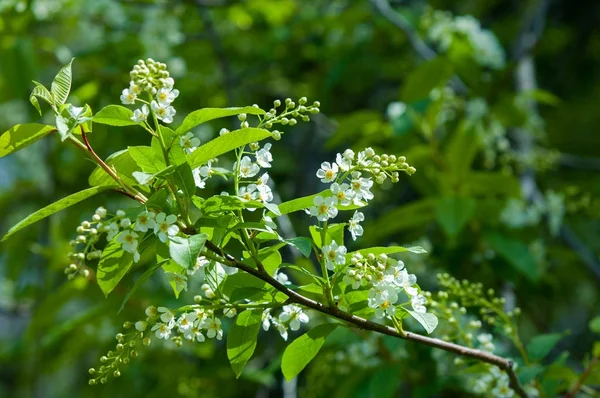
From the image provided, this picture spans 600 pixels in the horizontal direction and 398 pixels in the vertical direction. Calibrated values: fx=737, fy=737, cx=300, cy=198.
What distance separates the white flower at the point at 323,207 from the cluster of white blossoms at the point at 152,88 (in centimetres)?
28

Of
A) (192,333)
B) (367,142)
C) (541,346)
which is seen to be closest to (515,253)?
(367,142)

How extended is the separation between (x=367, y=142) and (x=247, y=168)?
1.91 metres

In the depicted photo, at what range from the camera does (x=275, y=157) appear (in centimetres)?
443

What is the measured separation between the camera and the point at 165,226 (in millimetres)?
1156

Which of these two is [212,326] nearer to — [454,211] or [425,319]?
[425,319]

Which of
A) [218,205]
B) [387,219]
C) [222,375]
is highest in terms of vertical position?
[218,205]

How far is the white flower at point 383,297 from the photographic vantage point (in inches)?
48.7

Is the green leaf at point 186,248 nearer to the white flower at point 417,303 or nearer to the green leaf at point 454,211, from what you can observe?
the white flower at point 417,303

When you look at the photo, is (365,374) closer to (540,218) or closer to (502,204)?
(502,204)

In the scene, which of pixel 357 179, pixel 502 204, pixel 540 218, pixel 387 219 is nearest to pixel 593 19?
pixel 540 218

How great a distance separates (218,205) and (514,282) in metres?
2.07

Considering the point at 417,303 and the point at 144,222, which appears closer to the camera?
the point at 144,222

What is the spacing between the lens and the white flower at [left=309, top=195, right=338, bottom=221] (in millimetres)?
1249

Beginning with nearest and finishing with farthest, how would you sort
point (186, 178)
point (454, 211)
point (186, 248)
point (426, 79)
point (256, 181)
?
point (186, 248) → point (186, 178) → point (256, 181) → point (454, 211) → point (426, 79)
